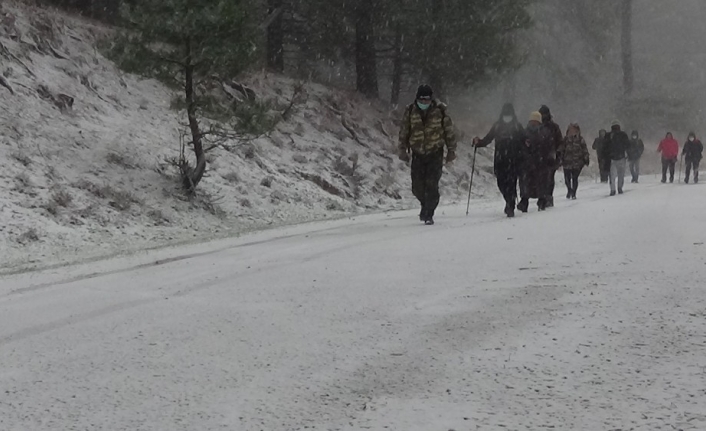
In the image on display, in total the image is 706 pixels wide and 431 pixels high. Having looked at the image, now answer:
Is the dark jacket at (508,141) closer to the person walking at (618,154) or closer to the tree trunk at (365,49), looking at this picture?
the person walking at (618,154)

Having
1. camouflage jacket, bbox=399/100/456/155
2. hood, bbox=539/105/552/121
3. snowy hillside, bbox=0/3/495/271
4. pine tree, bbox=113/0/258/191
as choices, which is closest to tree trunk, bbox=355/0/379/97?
snowy hillside, bbox=0/3/495/271

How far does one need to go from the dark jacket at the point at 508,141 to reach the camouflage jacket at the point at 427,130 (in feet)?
5.48

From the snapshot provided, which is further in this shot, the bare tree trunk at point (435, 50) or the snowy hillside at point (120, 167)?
the bare tree trunk at point (435, 50)

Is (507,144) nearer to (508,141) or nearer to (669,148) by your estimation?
(508,141)

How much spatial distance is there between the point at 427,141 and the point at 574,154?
8.10 meters

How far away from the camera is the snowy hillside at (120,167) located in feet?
36.9

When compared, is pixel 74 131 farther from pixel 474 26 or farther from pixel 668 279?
pixel 474 26

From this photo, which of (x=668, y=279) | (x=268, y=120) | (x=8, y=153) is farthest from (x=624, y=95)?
(x=668, y=279)

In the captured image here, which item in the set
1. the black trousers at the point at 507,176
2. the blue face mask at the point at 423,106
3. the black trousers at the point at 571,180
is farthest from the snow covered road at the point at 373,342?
the black trousers at the point at 571,180

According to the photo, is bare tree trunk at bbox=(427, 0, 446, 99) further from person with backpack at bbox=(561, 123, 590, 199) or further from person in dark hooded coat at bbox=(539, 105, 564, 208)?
person in dark hooded coat at bbox=(539, 105, 564, 208)

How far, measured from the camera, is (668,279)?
5727mm

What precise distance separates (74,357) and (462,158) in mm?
20851

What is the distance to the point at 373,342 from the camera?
4.48 meters

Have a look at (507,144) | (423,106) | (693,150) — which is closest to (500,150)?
(507,144)
